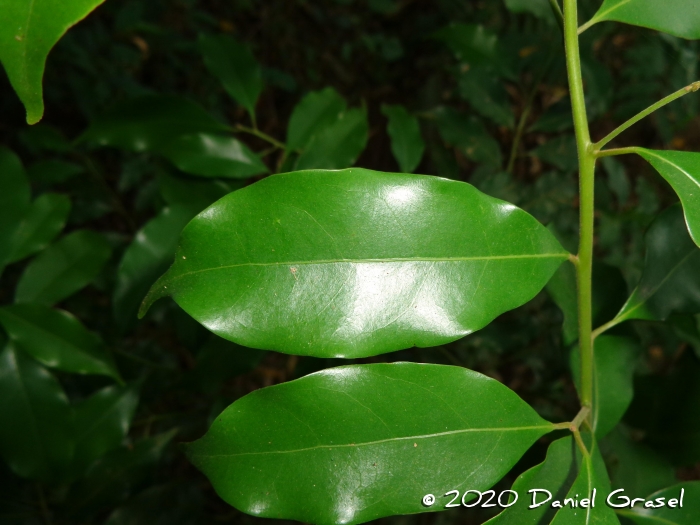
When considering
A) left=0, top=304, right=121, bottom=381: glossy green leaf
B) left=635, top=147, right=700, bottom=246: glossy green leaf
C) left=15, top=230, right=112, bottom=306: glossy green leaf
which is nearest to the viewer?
left=635, top=147, right=700, bottom=246: glossy green leaf

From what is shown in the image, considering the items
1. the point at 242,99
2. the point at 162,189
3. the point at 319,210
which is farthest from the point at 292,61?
the point at 319,210

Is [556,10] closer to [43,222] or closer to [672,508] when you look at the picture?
[672,508]

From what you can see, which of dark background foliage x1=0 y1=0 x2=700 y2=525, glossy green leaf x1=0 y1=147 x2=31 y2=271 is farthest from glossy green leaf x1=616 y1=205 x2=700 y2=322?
glossy green leaf x1=0 y1=147 x2=31 y2=271

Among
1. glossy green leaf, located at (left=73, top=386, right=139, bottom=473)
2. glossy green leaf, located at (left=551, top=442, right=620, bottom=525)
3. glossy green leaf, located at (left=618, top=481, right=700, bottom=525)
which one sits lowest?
glossy green leaf, located at (left=73, top=386, right=139, bottom=473)

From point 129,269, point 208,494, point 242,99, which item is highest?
point 242,99

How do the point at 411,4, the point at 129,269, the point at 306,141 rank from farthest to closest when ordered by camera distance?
the point at 411,4 < the point at 306,141 < the point at 129,269

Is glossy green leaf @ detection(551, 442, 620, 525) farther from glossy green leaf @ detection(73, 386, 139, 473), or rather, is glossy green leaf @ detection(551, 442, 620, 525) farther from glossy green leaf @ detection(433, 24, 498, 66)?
glossy green leaf @ detection(433, 24, 498, 66)

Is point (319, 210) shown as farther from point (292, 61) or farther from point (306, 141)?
point (292, 61)
